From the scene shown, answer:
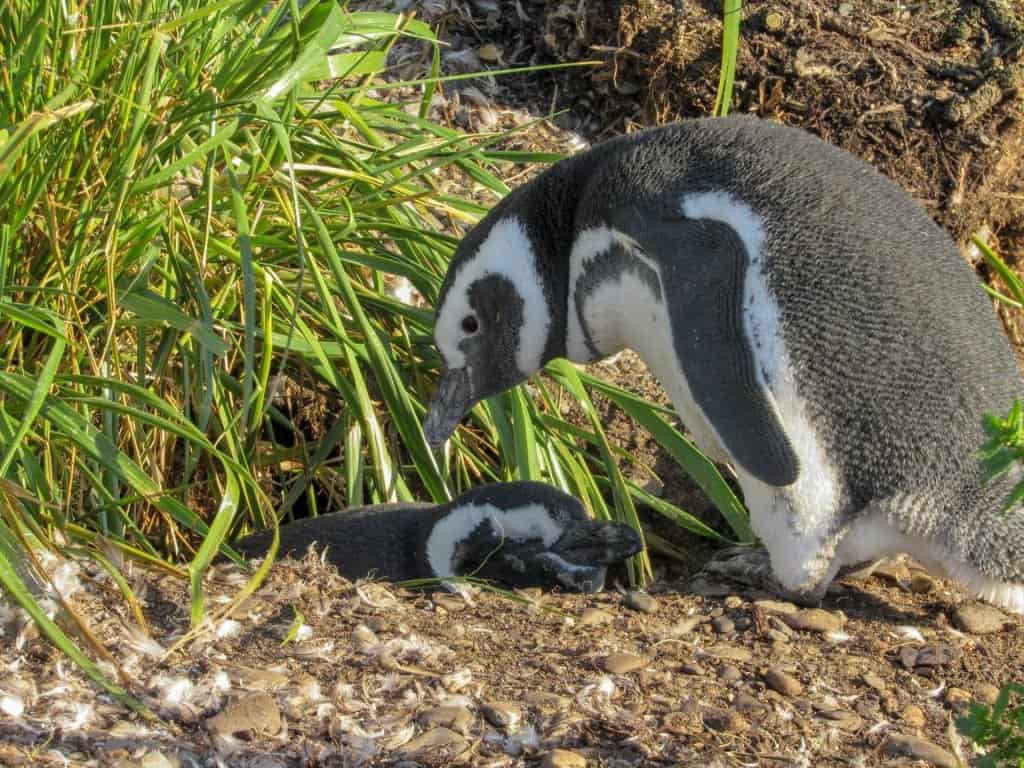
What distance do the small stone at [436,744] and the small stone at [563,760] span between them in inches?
4.9

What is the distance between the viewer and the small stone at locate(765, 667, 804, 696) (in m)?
2.38

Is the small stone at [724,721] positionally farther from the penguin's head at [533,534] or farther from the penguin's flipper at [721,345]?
the penguin's head at [533,534]

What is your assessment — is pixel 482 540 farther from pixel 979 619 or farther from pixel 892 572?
pixel 979 619

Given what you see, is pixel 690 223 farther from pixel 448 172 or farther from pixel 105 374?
pixel 448 172

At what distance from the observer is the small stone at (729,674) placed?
242 cm

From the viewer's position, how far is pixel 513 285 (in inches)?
119

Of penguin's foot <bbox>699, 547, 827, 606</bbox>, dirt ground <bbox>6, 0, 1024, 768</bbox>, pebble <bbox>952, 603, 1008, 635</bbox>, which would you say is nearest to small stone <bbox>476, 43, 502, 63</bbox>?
dirt ground <bbox>6, 0, 1024, 768</bbox>

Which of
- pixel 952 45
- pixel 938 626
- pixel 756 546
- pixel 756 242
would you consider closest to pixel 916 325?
pixel 756 242

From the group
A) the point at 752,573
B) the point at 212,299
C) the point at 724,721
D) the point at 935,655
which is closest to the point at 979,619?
the point at 935,655

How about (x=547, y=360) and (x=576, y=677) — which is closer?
(x=576, y=677)

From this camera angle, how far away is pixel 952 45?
14.7 feet

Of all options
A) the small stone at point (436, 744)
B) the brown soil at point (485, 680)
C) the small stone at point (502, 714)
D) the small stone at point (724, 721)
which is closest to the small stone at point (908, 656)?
the brown soil at point (485, 680)

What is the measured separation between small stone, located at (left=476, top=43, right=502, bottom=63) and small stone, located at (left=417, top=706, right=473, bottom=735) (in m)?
2.88

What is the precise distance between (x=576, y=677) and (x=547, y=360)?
3.03 ft
